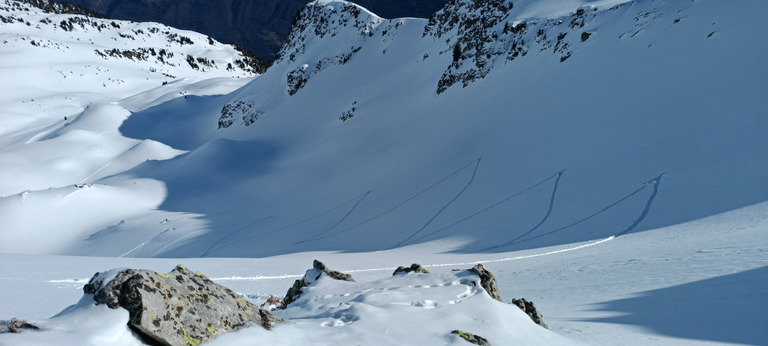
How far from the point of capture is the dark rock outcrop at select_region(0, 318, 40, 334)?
11.5ft

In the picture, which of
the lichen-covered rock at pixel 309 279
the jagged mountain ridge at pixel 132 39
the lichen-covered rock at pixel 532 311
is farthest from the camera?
the jagged mountain ridge at pixel 132 39

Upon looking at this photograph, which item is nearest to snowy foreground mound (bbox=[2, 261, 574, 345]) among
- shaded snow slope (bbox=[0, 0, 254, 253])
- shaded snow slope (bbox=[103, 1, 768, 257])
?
shaded snow slope (bbox=[103, 1, 768, 257])

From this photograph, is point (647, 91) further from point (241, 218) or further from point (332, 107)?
point (332, 107)

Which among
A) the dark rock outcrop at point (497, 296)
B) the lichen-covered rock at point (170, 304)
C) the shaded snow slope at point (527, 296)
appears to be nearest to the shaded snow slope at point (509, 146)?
the shaded snow slope at point (527, 296)

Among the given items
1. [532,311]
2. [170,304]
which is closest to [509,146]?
[532,311]

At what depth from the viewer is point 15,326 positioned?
11.7 feet

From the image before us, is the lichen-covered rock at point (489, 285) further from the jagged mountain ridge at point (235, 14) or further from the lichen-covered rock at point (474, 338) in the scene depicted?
the jagged mountain ridge at point (235, 14)

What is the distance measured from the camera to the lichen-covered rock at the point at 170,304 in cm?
407

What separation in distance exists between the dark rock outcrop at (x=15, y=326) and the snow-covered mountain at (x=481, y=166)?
3.14 meters

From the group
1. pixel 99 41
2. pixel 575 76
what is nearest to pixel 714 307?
pixel 575 76

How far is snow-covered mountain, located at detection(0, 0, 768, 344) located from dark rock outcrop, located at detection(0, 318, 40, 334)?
314 cm

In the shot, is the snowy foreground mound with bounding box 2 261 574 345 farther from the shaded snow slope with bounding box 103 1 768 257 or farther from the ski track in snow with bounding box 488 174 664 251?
the shaded snow slope with bounding box 103 1 768 257

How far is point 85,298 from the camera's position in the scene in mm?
4270

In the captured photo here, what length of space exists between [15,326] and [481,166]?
20.6 metres
